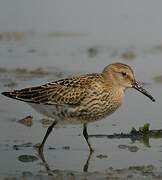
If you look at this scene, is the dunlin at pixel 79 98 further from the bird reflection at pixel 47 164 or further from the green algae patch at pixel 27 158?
the green algae patch at pixel 27 158

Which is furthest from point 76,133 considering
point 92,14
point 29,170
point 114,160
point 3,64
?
point 92,14

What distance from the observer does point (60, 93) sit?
940 cm

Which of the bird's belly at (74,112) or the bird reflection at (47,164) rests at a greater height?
the bird's belly at (74,112)

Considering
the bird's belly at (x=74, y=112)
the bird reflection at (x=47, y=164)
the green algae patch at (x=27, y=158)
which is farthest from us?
the bird's belly at (x=74, y=112)

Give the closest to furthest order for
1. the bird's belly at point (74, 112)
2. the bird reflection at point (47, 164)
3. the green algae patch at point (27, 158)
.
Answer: the bird reflection at point (47, 164)
the green algae patch at point (27, 158)
the bird's belly at point (74, 112)

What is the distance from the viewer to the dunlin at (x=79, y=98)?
932cm

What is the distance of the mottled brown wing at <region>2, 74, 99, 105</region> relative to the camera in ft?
30.7

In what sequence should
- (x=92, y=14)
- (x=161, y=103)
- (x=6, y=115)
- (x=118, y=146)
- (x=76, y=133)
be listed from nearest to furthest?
(x=118, y=146) < (x=76, y=133) < (x=6, y=115) < (x=161, y=103) < (x=92, y=14)

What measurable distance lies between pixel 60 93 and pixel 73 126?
39.6 inches

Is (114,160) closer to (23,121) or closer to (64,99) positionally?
(64,99)

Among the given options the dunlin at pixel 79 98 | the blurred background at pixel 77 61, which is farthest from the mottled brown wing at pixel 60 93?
the blurred background at pixel 77 61

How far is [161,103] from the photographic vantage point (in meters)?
11.8

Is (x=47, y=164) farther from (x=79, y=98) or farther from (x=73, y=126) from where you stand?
(x=73, y=126)

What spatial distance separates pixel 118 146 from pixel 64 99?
89cm
